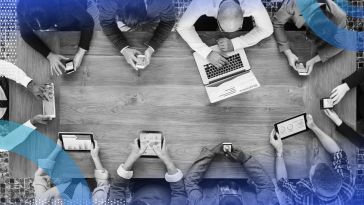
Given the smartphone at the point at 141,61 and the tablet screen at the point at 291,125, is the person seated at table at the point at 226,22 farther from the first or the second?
the tablet screen at the point at 291,125

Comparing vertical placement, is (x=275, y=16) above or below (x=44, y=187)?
above

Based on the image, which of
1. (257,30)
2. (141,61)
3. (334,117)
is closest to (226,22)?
(257,30)

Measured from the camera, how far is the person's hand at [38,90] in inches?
116

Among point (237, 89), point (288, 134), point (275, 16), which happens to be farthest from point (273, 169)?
point (275, 16)

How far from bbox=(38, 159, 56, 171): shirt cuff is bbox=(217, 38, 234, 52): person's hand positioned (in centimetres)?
119

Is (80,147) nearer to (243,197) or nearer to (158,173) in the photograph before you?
(158,173)

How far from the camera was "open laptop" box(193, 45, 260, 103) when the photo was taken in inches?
116

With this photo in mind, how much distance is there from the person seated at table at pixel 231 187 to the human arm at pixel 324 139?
375mm

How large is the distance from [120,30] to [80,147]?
0.72 meters

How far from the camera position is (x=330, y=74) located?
9.75ft

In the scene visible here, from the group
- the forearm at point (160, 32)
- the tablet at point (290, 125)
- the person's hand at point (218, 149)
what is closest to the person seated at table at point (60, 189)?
the person's hand at point (218, 149)

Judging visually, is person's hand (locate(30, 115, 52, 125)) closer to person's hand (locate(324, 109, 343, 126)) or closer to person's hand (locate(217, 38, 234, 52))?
person's hand (locate(217, 38, 234, 52))

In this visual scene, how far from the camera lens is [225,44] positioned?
2.92 meters

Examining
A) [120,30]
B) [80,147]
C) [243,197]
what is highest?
[120,30]
